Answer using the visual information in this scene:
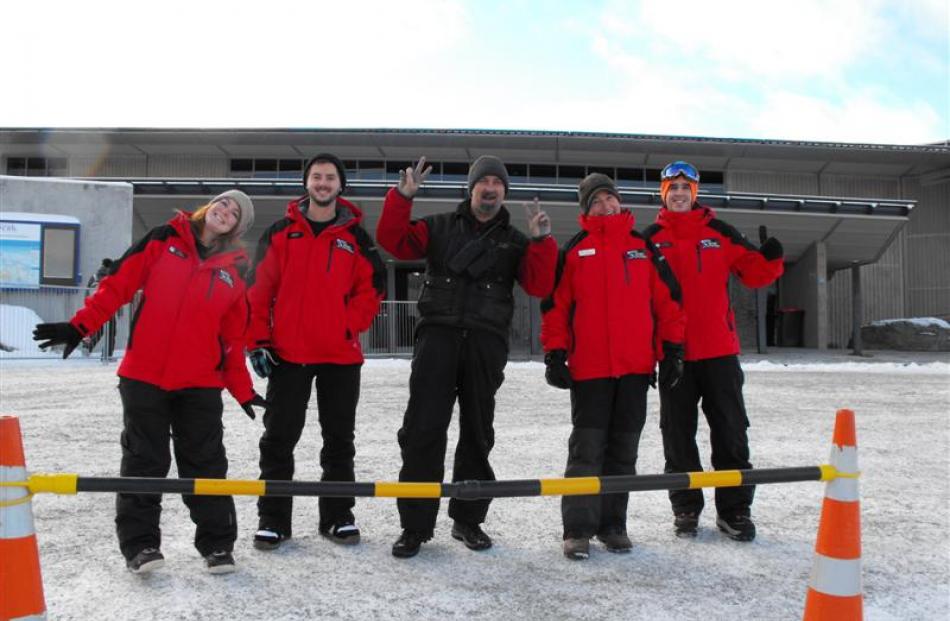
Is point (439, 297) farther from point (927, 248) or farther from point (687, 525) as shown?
point (927, 248)

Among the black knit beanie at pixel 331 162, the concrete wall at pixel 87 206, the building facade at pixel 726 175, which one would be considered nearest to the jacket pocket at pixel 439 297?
the black knit beanie at pixel 331 162

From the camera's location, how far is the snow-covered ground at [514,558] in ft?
9.32

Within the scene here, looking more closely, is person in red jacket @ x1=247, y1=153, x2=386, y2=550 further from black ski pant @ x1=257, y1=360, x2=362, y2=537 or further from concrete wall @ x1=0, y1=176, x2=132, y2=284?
concrete wall @ x1=0, y1=176, x2=132, y2=284

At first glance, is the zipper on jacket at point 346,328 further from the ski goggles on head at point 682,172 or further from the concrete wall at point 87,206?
the concrete wall at point 87,206

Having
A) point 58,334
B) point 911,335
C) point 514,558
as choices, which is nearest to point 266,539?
point 514,558

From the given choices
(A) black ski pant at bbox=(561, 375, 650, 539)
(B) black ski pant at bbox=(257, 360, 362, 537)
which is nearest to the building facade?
(A) black ski pant at bbox=(561, 375, 650, 539)

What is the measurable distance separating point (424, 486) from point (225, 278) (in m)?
1.71

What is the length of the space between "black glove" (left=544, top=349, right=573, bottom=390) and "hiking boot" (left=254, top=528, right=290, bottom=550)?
1.67 metres

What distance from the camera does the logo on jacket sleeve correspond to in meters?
3.37

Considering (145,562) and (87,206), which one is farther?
(87,206)

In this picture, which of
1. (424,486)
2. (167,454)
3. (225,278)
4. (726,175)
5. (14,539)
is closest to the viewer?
(14,539)

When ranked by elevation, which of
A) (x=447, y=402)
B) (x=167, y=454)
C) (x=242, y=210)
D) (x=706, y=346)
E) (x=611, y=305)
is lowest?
(x=167, y=454)

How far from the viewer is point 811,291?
866 inches

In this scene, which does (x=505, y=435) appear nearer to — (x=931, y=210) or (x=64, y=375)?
(x=64, y=375)
